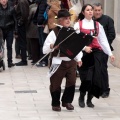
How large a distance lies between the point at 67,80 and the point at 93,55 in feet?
2.28

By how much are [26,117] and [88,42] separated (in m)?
1.47

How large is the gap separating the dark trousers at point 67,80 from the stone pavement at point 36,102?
0.24m

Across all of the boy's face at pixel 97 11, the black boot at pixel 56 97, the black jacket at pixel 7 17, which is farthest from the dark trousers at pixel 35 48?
the black boot at pixel 56 97

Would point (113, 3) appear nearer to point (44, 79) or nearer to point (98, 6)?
point (44, 79)

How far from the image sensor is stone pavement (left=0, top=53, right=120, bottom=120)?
8906 mm

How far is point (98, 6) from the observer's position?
33.4 feet

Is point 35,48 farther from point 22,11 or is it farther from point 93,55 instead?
point 93,55

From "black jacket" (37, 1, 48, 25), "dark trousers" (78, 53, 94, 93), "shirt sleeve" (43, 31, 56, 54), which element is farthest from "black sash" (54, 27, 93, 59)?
"black jacket" (37, 1, 48, 25)

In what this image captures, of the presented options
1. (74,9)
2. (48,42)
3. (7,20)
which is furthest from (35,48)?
(48,42)

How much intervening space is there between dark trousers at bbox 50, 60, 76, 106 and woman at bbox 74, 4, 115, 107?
40 cm

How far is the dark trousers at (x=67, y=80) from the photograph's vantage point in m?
9.02

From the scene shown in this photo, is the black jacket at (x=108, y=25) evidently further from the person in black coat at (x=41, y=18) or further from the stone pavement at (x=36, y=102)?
the person in black coat at (x=41, y=18)

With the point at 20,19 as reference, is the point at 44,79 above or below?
below

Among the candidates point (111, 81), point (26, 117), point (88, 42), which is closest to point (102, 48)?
point (88, 42)
